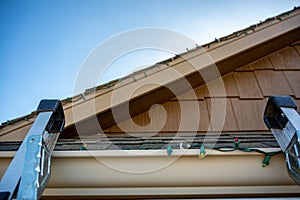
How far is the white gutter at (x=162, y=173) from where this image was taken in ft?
3.80

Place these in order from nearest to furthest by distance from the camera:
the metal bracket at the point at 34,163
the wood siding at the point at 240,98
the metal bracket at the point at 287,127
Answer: the metal bracket at the point at 34,163, the metal bracket at the point at 287,127, the wood siding at the point at 240,98

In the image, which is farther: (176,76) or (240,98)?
(240,98)

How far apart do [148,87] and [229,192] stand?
1052 mm

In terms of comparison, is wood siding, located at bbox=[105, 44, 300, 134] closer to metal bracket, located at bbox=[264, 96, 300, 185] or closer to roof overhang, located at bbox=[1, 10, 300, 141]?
roof overhang, located at bbox=[1, 10, 300, 141]

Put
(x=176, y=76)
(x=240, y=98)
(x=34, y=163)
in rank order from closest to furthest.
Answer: (x=34, y=163) → (x=176, y=76) → (x=240, y=98)

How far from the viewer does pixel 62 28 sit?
4055 millimetres

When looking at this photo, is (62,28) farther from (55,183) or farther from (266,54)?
(55,183)

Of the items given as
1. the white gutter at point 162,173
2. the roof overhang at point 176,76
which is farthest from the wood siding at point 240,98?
the white gutter at point 162,173

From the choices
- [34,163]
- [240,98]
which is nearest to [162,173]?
[34,163]

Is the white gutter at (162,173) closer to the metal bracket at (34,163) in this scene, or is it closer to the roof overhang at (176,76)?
the metal bracket at (34,163)

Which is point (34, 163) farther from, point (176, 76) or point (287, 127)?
point (176, 76)

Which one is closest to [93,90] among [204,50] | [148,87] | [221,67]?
[148,87]

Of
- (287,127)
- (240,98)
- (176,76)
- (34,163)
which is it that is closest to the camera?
(34,163)

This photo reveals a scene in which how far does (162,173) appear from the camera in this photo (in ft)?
3.82
